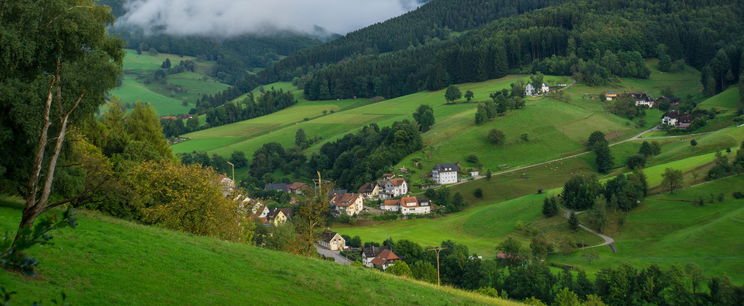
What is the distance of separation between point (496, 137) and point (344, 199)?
30.6m

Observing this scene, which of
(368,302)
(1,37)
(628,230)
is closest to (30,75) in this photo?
(1,37)

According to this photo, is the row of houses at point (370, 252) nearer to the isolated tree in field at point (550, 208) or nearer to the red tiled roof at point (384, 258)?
the red tiled roof at point (384, 258)

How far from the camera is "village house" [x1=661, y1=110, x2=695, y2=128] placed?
11919 centimetres

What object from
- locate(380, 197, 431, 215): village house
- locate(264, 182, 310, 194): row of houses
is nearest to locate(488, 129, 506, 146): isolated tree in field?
locate(380, 197, 431, 215): village house

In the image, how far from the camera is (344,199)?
9825 centimetres

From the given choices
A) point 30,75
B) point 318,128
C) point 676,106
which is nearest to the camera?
point 30,75

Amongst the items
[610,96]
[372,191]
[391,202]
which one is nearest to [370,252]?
[391,202]

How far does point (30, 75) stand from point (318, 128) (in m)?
121

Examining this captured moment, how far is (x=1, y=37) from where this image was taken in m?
24.9

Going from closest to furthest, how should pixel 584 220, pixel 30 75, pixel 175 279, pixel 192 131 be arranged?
pixel 175 279 < pixel 30 75 < pixel 584 220 < pixel 192 131

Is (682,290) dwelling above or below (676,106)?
below

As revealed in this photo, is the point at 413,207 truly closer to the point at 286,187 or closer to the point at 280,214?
the point at 280,214

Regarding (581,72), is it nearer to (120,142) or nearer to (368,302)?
(120,142)

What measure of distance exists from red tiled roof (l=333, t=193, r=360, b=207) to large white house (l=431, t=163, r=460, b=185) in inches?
532
